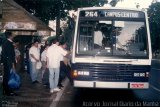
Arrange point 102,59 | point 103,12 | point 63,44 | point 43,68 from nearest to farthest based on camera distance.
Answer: point 102,59 < point 103,12 < point 63,44 < point 43,68

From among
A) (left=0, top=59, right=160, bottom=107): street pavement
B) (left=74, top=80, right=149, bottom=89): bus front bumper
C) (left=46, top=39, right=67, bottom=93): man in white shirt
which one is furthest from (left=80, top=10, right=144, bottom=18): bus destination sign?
(left=0, top=59, right=160, bottom=107): street pavement

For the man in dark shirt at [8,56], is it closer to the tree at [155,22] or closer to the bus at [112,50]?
the bus at [112,50]

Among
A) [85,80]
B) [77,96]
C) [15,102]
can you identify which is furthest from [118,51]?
[15,102]

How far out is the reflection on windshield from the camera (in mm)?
12219

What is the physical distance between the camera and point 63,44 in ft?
54.4

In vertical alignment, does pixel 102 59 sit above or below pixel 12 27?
below

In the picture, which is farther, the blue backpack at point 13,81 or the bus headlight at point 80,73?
the blue backpack at point 13,81

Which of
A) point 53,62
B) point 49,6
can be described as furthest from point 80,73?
point 49,6

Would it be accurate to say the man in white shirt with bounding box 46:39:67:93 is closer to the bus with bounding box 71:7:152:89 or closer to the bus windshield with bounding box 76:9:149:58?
the bus with bounding box 71:7:152:89

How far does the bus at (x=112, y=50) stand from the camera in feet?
39.9

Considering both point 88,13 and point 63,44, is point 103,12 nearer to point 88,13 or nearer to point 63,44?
point 88,13

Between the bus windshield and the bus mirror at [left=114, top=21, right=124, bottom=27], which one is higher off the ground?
the bus mirror at [left=114, top=21, right=124, bottom=27]

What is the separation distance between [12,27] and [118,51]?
4.98 meters

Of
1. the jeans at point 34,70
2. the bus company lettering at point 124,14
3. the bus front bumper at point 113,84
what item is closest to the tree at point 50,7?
the jeans at point 34,70
